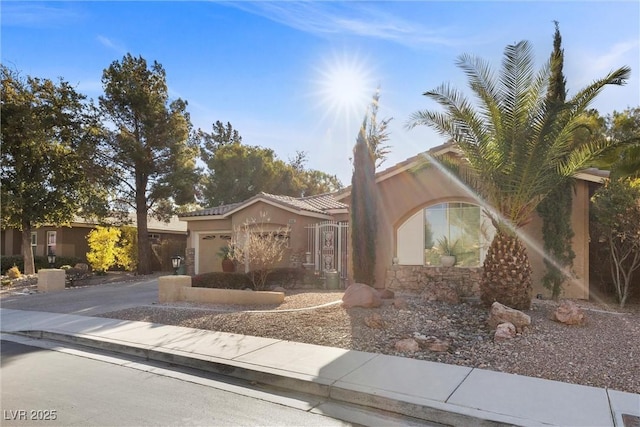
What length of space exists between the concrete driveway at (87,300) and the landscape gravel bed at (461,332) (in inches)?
64.3

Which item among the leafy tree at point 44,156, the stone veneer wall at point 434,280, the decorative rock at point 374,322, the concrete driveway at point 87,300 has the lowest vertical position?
Answer: the concrete driveway at point 87,300

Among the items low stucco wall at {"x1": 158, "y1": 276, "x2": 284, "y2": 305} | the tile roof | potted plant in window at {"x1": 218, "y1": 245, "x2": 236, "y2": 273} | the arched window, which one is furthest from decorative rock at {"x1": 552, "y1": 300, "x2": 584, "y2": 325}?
potted plant in window at {"x1": 218, "y1": 245, "x2": 236, "y2": 273}

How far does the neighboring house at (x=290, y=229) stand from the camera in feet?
53.7

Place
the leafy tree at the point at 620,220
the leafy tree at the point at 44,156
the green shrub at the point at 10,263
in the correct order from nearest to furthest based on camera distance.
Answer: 1. the leafy tree at the point at 620,220
2. the leafy tree at the point at 44,156
3. the green shrub at the point at 10,263

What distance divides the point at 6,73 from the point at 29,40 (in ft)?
41.0

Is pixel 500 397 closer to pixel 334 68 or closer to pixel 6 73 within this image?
pixel 334 68

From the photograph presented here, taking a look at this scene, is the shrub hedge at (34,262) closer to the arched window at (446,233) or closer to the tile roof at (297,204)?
the tile roof at (297,204)

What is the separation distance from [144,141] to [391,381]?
67.5 ft

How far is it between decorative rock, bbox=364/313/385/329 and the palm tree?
8.48 ft

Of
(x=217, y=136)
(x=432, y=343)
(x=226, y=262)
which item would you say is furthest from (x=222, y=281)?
(x=217, y=136)

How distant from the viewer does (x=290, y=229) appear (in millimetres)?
17609

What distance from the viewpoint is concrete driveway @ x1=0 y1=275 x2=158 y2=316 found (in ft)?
39.2

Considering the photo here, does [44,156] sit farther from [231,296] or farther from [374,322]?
[374,322]

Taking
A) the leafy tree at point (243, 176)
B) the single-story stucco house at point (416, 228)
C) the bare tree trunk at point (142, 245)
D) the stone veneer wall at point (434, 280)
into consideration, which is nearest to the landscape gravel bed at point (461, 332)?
the stone veneer wall at point (434, 280)
